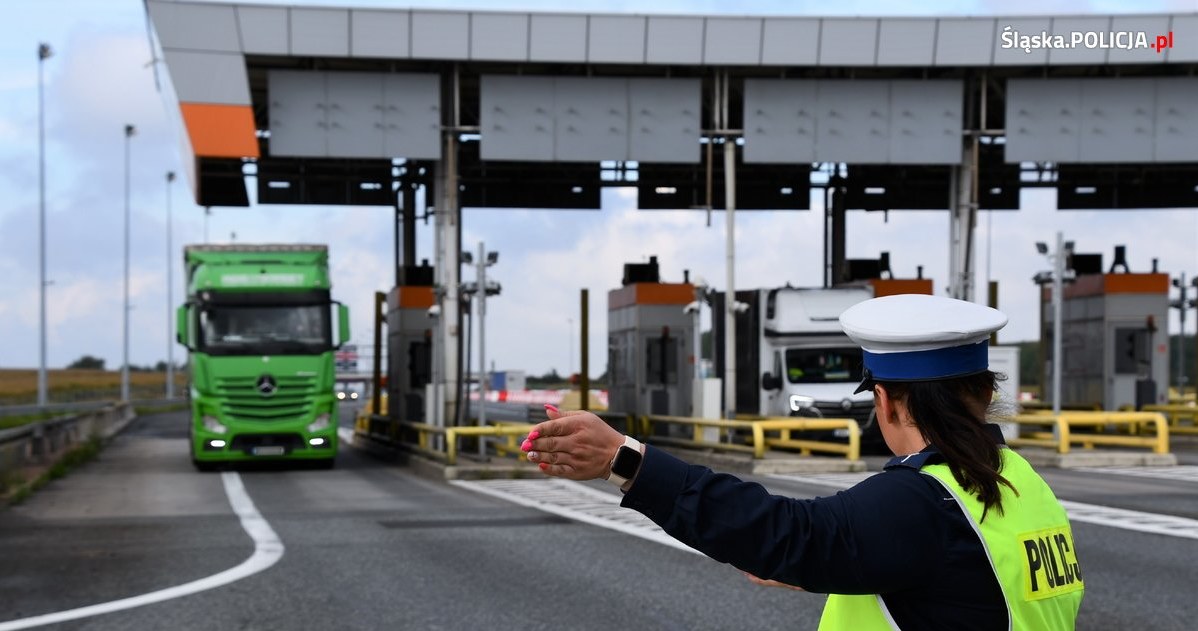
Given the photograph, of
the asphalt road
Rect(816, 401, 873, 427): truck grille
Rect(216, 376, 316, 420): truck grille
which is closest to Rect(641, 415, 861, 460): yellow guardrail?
Rect(816, 401, 873, 427): truck grille

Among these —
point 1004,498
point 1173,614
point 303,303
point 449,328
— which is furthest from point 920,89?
point 1004,498

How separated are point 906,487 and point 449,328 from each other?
1134 inches

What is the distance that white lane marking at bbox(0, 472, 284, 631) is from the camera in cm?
909

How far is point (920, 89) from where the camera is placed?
3147cm

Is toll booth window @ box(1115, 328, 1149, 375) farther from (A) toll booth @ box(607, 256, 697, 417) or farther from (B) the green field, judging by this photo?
(B) the green field

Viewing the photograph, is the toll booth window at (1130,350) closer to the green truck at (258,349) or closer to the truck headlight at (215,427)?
the green truck at (258,349)

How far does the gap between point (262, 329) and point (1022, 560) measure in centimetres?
2388

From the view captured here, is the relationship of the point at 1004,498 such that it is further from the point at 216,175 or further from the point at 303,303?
the point at 216,175

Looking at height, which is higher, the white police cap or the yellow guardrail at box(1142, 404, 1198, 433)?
the white police cap

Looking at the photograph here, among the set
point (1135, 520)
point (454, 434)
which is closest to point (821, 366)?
point (454, 434)

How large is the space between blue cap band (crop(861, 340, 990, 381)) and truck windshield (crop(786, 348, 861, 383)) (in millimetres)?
26135

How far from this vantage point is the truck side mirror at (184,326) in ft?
85.0

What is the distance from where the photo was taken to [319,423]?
26250 millimetres

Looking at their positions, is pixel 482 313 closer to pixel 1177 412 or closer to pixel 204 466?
pixel 204 466
